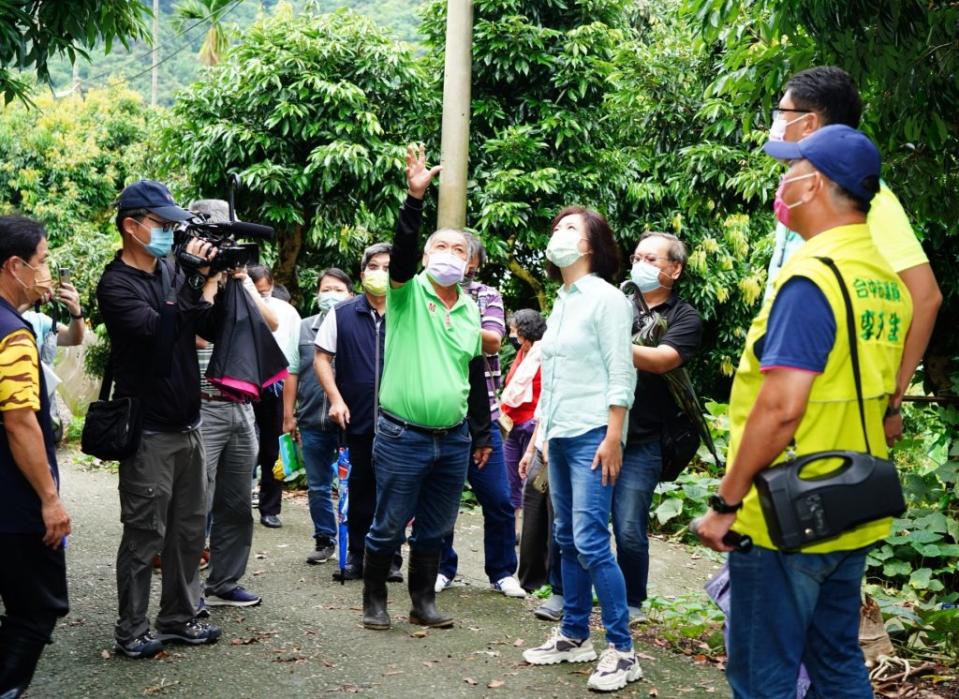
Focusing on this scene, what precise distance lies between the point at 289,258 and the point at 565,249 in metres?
7.80

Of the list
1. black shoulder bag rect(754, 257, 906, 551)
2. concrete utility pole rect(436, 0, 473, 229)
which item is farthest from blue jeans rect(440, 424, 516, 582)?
black shoulder bag rect(754, 257, 906, 551)

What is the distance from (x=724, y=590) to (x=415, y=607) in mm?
2489

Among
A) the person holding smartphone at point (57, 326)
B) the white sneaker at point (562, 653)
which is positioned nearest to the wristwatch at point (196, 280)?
the person holding smartphone at point (57, 326)

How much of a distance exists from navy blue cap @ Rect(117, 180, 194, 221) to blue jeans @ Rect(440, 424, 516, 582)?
244cm

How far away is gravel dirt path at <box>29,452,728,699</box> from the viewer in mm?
4777

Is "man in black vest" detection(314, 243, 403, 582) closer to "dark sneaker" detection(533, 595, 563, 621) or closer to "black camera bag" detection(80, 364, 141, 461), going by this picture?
"dark sneaker" detection(533, 595, 563, 621)

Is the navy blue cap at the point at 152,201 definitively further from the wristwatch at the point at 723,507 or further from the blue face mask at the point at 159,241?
the wristwatch at the point at 723,507

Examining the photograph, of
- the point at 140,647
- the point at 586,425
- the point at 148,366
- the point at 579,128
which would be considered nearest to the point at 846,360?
the point at 586,425

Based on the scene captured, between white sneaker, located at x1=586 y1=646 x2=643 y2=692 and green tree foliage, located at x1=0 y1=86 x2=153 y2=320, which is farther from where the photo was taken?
green tree foliage, located at x1=0 y1=86 x2=153 y2=320

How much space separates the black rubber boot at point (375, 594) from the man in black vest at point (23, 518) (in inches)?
72.2

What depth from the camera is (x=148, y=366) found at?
16.6 feet

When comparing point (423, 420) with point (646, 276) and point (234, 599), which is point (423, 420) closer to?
point (646, 276)

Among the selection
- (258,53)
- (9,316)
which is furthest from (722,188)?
(9,316)

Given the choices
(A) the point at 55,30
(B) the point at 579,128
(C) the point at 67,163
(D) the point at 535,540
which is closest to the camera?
(A) the point at 55,30
